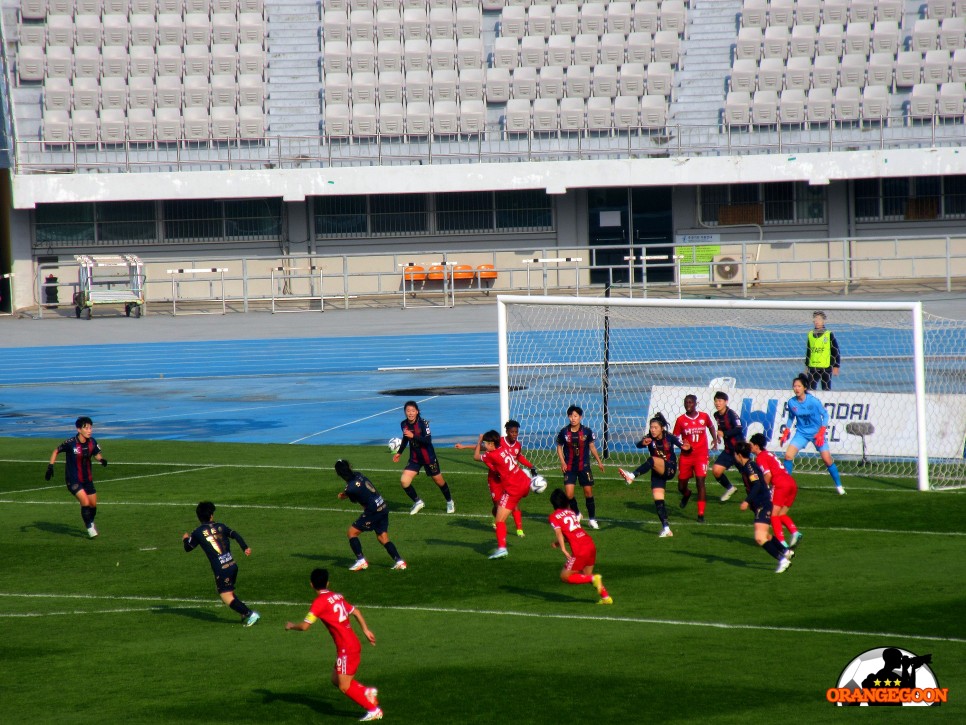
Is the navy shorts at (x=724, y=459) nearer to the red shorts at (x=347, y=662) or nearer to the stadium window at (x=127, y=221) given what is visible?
the red shorts at (x=347, y=662)

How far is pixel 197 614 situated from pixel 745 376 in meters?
15.2

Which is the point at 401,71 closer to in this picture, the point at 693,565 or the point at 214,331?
the point at 214,331

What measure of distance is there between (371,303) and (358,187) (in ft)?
12.5

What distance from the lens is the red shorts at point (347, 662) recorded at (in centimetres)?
880

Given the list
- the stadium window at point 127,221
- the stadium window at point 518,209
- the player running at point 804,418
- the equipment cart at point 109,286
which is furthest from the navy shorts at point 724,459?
the stadium window at point 127,221

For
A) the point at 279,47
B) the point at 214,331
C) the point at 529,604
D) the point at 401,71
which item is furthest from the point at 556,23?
the point at 529,604

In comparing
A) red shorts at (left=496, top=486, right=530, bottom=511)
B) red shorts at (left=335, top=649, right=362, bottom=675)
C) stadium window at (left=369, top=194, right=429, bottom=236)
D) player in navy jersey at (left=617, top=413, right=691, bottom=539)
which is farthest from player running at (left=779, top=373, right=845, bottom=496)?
stadium window at (left=369, top=194, right=429, bottom=236)

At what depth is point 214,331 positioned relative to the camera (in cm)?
3516

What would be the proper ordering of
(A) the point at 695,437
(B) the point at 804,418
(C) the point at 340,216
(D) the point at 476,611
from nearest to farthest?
1. (D) the point at 476,611
2. (A) the point at 695,437
3. (B) the point at 804,418
4. (C) the point at 340,216

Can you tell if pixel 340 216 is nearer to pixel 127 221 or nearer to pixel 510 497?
pixel 127 221

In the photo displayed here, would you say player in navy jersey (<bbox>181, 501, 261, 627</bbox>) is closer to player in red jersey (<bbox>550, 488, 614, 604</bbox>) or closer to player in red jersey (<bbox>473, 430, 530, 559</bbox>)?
player in red jersey (<bbox>550, 488, 614, 604</bbox>)

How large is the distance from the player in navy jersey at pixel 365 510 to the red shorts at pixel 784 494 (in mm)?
4070

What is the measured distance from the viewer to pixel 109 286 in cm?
3850

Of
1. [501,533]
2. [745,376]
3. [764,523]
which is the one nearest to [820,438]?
[764,523]
